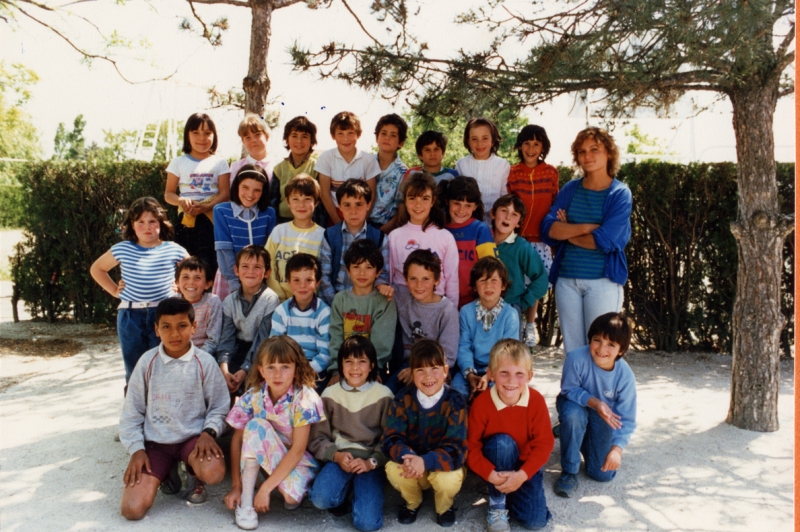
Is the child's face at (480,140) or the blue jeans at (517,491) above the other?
the child's face at (480,140)

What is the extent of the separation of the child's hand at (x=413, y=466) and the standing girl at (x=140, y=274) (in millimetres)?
1859

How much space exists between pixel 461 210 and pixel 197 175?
1.90 metres

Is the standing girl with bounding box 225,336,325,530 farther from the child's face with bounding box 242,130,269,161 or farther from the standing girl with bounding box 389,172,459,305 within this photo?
the child's face with bounding box 242,130,269,161

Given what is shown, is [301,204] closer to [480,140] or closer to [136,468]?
[480,140]

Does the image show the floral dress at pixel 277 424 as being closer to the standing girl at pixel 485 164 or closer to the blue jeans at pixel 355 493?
the blue jeans at pixel 355 493

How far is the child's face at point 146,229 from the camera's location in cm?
395

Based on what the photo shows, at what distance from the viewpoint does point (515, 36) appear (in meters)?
4.01

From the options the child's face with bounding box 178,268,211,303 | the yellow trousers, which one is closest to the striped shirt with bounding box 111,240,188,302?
the child's face with bounding box 178,268,211,303

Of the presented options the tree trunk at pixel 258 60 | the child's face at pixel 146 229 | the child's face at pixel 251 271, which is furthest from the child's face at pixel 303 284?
the tree trunk at pixel 258 60

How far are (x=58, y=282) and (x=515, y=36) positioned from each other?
6163 mm

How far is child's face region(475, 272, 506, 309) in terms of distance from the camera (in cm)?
358

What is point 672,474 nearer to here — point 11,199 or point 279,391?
point 279,391

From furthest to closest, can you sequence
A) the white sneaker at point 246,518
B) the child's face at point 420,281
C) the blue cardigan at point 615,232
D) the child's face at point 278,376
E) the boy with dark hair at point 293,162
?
the boy with dark hair at point 293,162 → the blue cardigan at point 615,232 → the child's face at point 420,281 → the child's face at point 278,376 → the white sneaker at point 246,518

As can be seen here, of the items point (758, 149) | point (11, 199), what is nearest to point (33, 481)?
point (758, 149)
